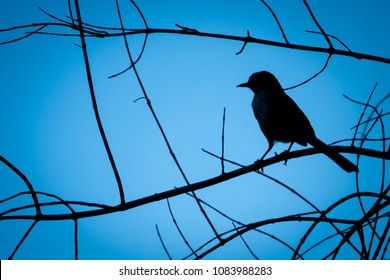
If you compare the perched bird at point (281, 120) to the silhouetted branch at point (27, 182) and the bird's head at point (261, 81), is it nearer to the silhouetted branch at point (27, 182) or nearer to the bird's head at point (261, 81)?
the bird's head at point (261, 81)

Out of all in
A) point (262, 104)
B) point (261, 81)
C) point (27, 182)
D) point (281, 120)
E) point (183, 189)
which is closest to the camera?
point (27, 182)

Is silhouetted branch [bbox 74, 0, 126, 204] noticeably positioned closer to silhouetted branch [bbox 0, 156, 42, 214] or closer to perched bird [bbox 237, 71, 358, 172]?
silhouetted branch [bbox 0, 156, 42, 214]

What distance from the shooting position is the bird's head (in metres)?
5.23

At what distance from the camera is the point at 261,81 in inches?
208

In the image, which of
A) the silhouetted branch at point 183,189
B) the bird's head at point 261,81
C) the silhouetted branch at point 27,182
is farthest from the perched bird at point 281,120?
the silhouetted branch at point 27,182

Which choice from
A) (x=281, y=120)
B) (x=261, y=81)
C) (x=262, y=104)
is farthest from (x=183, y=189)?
(x=261, y=81)

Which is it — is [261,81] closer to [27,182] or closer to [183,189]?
[183,189]

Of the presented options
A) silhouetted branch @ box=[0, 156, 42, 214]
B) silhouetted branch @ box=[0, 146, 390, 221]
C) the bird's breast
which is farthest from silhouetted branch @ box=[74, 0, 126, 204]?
the bird's breast

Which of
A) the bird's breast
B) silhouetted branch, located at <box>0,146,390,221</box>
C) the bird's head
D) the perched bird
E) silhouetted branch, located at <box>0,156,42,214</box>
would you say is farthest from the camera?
the bird's head

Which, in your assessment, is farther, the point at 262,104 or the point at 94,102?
the point at 262,104

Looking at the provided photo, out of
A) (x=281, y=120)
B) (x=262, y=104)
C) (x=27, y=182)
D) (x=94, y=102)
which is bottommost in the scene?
(x=27, y=182)
